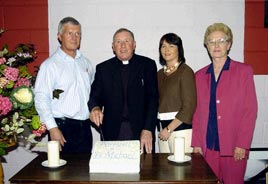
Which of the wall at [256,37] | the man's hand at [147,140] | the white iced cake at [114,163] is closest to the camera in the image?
the white iced cake at [114,163]

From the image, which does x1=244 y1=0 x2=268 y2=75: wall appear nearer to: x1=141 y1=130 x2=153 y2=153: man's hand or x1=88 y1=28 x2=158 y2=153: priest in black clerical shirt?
x1=88 y1=28 x2=158 y2=153: priest in black clerical shirt

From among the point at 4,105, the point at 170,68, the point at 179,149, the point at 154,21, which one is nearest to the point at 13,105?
the point at 4,105

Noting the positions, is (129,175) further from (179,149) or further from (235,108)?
(235,108)

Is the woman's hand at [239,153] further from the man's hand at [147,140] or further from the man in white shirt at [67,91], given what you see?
the man in white shirt at [67,91]

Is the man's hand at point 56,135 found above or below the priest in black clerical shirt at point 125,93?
below

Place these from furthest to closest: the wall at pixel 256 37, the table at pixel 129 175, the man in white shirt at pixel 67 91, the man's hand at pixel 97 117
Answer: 1. the wall at pixel 256 37
2. the man in white shirt at pixel 67 91
3. the man's hand at pixel 97 117
4. the table at pixel 129 175

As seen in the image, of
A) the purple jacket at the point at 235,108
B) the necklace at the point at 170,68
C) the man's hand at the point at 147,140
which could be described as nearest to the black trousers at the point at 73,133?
the man's hand at the point at 147,140

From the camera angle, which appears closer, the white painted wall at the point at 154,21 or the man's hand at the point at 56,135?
the man's hand at the point at 56,135

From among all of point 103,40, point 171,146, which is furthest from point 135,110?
point 103,40

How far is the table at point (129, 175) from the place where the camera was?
1.47 m

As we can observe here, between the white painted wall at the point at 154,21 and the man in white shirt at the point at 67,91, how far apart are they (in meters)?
0.41

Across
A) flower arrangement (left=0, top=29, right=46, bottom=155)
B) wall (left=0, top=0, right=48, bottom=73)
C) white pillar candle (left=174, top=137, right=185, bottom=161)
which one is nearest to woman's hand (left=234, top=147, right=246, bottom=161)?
white pillar candle (left=174, top=137, right=185, bottom=161)

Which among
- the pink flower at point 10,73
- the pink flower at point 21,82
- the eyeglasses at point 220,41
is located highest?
the eyeglasses at point 220,41

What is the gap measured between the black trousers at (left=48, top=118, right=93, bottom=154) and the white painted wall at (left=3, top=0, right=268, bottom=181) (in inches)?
27.3
